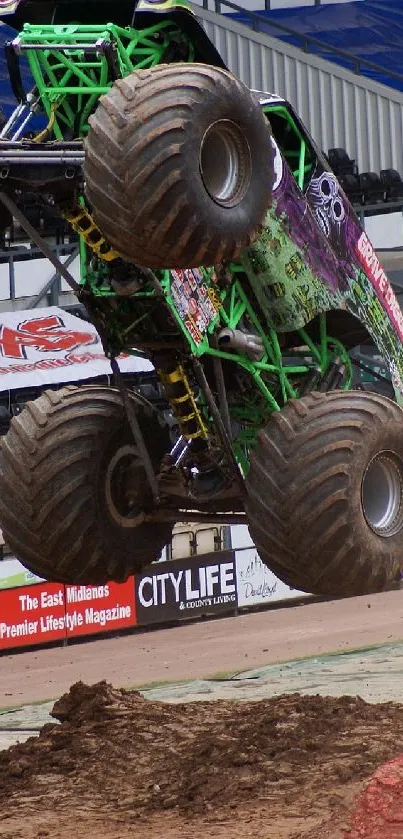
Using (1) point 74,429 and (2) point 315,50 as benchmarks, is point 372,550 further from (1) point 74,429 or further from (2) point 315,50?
(2) point 315,50

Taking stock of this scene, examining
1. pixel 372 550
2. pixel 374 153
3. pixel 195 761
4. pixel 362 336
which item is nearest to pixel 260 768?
pixel 195 761

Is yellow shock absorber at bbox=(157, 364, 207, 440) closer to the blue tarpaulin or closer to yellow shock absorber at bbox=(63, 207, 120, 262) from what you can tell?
yellow shock absorber at bbox=(63, 207, 120, 262)

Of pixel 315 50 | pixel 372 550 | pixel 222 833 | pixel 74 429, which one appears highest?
pixel 315 50

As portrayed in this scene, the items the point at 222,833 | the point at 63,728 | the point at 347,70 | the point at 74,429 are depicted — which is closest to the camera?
the point at 222,833

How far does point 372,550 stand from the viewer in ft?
30.9

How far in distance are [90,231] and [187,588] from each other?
12315 mm

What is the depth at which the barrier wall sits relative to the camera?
19.2 metres

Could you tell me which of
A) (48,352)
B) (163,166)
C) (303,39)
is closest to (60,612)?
(48,352)

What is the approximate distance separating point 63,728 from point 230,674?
4716 mm

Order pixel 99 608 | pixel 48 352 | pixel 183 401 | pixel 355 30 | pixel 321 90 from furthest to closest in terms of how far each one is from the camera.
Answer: pixel 355 30
pixel 321 90
pixel 48 352
pixel 99 608
pixel 183 401

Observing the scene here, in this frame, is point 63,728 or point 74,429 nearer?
point 74,429

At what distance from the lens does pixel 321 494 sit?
9.11 meters

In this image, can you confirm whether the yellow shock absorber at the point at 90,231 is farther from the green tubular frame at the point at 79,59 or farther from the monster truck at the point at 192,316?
the green tubular frame at the point at 79,59

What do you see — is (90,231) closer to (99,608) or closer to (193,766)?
(193,766)
